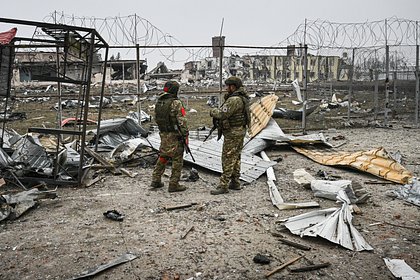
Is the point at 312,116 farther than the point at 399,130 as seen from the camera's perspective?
Yes

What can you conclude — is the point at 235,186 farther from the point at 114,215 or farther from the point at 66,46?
the point at 66,46

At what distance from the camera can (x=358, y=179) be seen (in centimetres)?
638

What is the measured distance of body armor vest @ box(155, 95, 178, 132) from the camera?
218 inches

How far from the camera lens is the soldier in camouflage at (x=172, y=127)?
18.1ft

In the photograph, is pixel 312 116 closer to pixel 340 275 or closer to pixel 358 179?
pixel 358 179

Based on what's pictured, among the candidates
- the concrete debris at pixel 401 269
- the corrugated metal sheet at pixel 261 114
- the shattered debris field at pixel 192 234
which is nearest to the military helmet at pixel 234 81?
the shattered debris field at pixel 192 234

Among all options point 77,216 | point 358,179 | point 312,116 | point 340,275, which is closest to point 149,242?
point 77,216

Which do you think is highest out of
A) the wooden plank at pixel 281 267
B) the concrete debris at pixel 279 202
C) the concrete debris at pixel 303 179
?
the concrete debris at pixel 303 179

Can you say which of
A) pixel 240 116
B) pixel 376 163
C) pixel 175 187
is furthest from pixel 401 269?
pixel 376 163

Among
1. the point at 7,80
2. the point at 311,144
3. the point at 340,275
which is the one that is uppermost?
the point at 7,80

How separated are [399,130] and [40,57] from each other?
10.8 metres

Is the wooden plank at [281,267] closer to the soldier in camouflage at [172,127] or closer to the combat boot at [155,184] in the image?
the soldier in camouflage at [172,127]

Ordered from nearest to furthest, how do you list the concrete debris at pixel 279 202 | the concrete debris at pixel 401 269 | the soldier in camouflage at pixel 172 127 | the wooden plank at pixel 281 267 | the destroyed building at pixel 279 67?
the concrete debris at pixel 401 269
the wooden plank at pixel 281 267
the concrete debris at pixel 279 202
the soldier in camouflage at pixel 172 127
the destroyed building at pixel 279 67

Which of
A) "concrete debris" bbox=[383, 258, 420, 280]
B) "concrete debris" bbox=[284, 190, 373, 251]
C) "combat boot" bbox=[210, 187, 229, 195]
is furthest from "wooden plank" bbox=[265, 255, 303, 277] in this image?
"combat boot" bbox=[210, 187, 229, 195]
